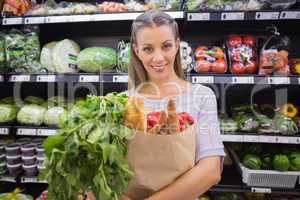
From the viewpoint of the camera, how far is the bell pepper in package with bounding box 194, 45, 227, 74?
5.68ft

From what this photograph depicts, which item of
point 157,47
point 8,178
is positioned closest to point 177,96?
point 157,47

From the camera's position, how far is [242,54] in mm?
1741

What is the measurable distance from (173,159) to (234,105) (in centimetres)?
152

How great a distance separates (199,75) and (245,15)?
1.69 feet

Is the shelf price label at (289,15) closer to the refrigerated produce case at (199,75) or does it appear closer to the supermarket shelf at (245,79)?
the refrigerated produce case at (199,75)

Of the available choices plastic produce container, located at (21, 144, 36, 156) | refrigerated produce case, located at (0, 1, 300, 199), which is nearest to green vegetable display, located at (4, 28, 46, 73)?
refrigerated produce case, located at (0, 1, 300, 199)

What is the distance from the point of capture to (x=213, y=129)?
0.89 metres

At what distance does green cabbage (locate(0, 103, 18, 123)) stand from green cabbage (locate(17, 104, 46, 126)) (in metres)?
0.06

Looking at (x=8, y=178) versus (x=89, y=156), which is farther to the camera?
(x=8, y=178)

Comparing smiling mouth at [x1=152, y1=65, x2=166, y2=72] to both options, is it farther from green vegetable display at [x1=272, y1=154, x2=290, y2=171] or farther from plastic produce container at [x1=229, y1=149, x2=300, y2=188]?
green vegetable display at [x1=272, y1=154, x2=290, y2=171]

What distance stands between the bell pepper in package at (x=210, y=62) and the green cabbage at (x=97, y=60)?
0.68 metres

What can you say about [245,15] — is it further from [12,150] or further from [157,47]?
[12,150]

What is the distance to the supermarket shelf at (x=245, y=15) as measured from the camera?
161 centimetres

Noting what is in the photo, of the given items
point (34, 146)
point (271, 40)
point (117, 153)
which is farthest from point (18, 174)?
point (271, 40)
